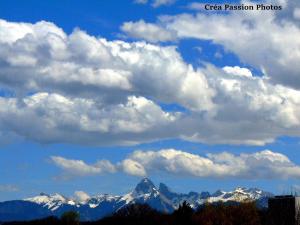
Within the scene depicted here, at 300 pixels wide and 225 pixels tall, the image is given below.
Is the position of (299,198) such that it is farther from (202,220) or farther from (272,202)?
(202,220)

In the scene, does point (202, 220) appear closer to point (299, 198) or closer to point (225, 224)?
point (225, 224)

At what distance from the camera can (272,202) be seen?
193 m

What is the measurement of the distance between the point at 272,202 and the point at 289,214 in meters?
6.28

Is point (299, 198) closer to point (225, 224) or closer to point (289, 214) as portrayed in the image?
point (289, 214)

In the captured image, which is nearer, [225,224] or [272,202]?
[225,224]

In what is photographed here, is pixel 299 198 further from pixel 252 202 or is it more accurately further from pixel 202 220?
pixel 202 220

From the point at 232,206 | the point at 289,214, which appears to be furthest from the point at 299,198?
the point at 232,206

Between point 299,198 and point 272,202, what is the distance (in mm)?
8045

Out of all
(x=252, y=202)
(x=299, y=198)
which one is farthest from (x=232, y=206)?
(x=299, y=198)

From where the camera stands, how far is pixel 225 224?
179 m

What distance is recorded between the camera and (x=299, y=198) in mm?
187125

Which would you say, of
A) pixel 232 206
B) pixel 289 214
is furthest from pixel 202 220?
pixel 289 214

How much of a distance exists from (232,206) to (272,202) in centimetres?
1148

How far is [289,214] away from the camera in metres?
188
